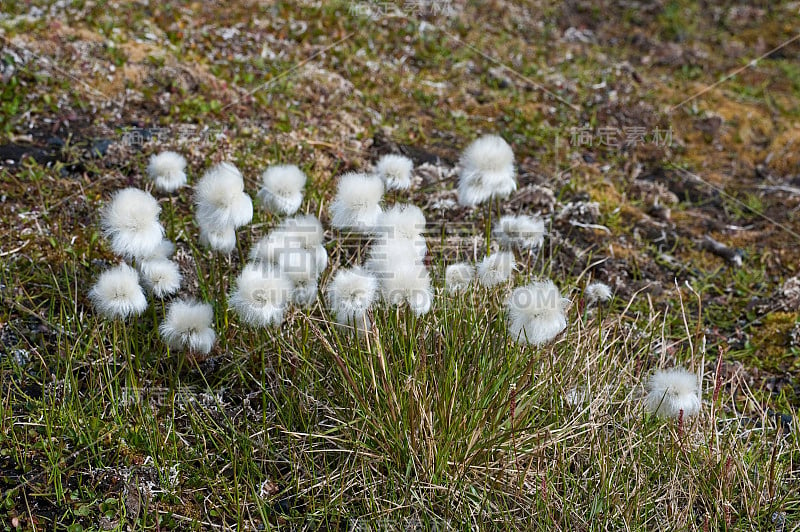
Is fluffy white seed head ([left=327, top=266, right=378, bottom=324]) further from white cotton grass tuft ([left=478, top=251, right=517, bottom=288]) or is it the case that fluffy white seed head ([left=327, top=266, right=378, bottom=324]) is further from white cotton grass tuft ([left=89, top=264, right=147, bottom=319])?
white cotton grass tuft ([left=89, top=264, right=147, bottom=319])

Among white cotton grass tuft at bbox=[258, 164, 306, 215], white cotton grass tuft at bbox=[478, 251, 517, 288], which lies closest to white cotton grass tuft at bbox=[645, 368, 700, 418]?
white cotton grass tuft at bbox=[478, 251, 517, 288]

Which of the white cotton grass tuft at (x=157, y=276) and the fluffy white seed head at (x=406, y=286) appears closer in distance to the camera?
the fluffy white seed head at (x=406, y=286)

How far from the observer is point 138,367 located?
284 centimetres

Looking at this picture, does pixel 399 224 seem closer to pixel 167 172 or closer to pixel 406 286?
pixel 406 286

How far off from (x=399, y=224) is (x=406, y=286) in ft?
0.99

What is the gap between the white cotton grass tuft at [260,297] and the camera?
2537mm

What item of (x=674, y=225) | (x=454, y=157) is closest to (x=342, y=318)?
(x=454, y=157)

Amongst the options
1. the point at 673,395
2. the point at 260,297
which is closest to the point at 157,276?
the point at 260,297

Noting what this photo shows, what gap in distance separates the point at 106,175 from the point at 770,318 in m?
3.62

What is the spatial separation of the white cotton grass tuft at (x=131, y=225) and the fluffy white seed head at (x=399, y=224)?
0.80m

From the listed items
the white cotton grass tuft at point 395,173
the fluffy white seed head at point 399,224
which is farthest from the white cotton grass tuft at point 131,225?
the white cotton grass tuft at point 395,173

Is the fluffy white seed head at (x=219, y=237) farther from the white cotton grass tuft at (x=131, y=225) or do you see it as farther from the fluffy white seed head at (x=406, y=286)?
the fluffy white seed head at (x=406, y=286)

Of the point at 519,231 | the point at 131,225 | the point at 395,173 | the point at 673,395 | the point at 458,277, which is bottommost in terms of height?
the point at 673,395

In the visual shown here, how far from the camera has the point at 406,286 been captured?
7.97 ft
